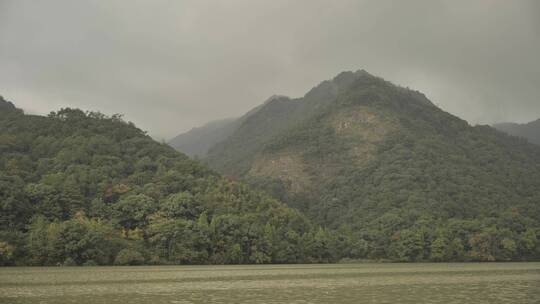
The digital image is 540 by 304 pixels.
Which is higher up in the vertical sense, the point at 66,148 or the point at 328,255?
the point at 66,148

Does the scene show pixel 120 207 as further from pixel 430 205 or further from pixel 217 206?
pixel 430 205

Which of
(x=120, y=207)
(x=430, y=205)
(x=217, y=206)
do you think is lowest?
(x=120, y=207)

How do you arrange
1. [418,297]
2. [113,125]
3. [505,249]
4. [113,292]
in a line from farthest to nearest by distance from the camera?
1. [113,125]
2. [505,249]
3. [113,292]
4. [418,297]

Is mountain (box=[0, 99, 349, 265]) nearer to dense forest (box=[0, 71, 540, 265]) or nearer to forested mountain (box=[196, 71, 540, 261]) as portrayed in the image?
dense forest (box=[0, 71, 540, 265])

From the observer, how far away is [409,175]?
7028 inches

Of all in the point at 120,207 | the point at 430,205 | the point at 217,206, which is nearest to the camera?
the point at 120,207

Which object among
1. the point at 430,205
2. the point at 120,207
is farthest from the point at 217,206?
the point at 430,205

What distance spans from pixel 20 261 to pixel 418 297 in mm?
66883

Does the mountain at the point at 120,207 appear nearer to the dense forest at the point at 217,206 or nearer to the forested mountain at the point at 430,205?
the dense forest at the point at 217,206

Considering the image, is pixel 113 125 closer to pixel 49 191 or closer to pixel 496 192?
pixel 49 191

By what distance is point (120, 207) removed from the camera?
360ft

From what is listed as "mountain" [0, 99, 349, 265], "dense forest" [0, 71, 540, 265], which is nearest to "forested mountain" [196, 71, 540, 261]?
"dense forest" [0, 71, 540, 265]

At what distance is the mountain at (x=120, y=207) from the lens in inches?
3408

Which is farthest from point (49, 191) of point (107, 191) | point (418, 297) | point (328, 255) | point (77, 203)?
point (418, 297)
